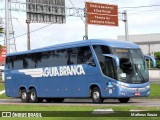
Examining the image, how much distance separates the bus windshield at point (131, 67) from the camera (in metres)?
26.5

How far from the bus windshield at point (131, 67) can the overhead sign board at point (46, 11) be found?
28.3 meters

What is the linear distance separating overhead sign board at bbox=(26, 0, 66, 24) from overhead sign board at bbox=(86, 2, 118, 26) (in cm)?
355

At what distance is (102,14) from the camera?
56094mm

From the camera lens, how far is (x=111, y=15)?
187ft

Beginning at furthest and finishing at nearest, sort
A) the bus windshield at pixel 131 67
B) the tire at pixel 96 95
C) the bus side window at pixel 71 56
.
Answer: the bus side window at pixel 71 56
the tire at pixel 96 95
the bus windshield at pixel 131 67

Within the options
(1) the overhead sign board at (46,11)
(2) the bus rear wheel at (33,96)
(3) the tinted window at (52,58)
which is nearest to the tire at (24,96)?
(2) the bus rear wheel at (33,96)

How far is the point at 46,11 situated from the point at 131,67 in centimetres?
2967

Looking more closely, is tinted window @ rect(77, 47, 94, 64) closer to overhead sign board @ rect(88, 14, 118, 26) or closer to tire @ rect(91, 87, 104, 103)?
Answer: tire @ rect(91, 87, 104, 103)

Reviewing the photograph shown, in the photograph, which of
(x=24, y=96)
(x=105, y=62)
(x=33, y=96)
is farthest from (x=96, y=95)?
(x=24, y=96)

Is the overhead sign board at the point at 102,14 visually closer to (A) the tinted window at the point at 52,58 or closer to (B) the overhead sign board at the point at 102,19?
(B) the overhead sign board at the point at 102,19

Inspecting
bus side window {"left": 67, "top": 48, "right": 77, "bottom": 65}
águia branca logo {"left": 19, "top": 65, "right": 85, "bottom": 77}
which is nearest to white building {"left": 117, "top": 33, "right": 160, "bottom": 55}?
águia branca logo {"left": 19, "top": 65, "right": 85, "bottom": 77}

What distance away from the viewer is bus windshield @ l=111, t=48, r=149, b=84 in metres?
26.5

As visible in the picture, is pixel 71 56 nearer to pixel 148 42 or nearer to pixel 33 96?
pixel 33 96

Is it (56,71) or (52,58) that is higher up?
(52,58)
